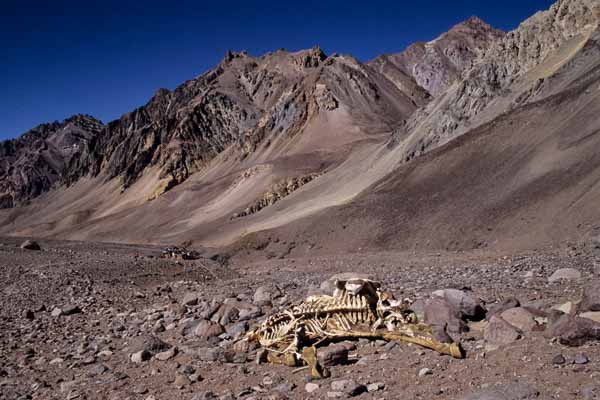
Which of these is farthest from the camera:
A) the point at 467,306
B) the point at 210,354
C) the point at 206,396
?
the point at 210,354

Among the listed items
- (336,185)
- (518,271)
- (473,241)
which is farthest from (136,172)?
(518,271)

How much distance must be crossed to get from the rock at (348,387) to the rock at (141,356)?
3004 mm

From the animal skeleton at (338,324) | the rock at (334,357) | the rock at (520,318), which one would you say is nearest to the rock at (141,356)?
the animal skeleton at (338,324)

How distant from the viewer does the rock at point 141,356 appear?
6715mm

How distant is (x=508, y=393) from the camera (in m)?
3.79

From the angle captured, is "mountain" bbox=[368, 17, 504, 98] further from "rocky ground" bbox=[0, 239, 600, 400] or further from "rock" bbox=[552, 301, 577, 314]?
"rock" bbox=[552, 301, 577, 314]

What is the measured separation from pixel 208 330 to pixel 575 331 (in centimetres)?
482

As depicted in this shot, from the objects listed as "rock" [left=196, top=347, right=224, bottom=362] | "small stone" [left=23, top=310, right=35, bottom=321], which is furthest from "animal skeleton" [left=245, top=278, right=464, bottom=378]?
"small stone" [left=23, top=310, right=35, bottom=321]

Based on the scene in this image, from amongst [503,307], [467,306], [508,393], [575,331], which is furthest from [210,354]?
[575,331]

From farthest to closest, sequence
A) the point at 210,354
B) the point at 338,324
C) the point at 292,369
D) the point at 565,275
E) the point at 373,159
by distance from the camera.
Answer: the point at 373,159 → the point at 565,275 → the point at 210,354 → the point at 338,324 → the point at 292,369

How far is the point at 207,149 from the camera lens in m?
95.2

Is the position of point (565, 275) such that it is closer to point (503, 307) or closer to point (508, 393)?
point (503, 307)

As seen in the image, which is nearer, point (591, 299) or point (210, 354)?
point (591, 299)

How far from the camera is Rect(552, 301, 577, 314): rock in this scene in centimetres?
511
